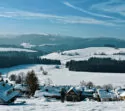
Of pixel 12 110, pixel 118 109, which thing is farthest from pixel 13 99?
pixel 118 109

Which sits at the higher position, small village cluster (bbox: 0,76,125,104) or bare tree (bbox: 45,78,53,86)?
small village cluster (bbox: 0,76,125,104)

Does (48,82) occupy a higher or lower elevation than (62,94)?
lower

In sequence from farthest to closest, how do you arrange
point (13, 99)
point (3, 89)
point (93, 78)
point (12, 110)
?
1. point (93, 78)
2. point (3, 89)
3. point (13, 99)
4. point (12, 110)

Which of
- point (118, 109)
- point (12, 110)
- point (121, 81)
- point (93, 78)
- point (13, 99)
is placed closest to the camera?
point (118, 109)

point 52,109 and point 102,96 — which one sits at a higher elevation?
point 52,109

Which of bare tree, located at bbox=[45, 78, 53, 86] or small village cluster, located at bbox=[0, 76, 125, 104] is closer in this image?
small village cluster, located at bbox=[0, 76, 125, 104]

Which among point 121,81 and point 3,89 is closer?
point 3,89

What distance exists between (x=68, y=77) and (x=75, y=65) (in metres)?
38.5

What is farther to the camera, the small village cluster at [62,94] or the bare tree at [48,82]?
the bare tree at [48,82]

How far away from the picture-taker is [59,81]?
147250 millimetres

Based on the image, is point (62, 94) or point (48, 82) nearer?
point (62, 94)

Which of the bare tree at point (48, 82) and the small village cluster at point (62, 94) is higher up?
the small village cluster at point (62, 94)

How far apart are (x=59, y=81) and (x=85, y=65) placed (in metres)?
49.0

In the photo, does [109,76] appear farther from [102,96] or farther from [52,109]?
[52,109]
